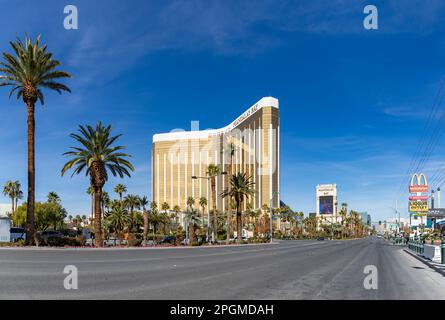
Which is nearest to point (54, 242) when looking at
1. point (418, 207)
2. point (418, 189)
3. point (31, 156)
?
point (31, 156)

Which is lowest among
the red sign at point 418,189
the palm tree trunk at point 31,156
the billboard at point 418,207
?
the billboard at point 418,207

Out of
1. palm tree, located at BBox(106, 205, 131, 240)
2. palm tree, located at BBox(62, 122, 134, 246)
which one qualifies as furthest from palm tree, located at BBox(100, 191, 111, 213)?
palm tree, located at BBox(62, 122, 134, 246)

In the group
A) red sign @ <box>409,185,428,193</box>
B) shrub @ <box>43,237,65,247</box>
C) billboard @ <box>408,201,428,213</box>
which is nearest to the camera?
shrub @ <box>43,237,65,247</box>

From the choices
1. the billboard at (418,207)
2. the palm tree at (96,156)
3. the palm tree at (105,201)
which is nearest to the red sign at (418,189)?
the billboard at (418,207)

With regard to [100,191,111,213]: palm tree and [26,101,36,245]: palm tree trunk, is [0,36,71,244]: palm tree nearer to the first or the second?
[26,101,36,245]: palm tree trunk

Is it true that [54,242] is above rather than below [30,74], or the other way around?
below

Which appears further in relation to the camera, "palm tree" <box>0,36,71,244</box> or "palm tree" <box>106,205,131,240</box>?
"palm tree" <box>106,205,131,240</box>

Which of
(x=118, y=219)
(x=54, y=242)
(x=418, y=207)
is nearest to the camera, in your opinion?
(x=54, y=242)

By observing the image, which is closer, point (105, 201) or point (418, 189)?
point (418, 189)

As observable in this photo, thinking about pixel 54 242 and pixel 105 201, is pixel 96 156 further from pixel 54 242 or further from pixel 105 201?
pixel 105 201

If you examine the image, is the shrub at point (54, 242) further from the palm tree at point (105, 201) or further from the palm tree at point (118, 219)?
the palm tree at point (105, 201)

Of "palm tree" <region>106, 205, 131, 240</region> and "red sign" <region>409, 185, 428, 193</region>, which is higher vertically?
"red sign" <region>409, 185, 428, 193</region>

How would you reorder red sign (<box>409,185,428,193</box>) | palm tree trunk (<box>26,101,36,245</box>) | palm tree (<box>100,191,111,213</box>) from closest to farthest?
palm tree trunk (<box>26,101,36,245</box>)
red sign (<box>409,185,428,193</box>)
palm tree (<box>100,191,111,213</box>)

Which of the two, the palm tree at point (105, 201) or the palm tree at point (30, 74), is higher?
the palm tree at point (30, 74)
